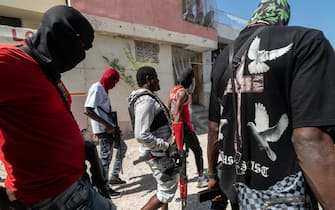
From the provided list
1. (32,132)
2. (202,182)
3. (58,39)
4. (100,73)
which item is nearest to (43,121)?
(32,132)

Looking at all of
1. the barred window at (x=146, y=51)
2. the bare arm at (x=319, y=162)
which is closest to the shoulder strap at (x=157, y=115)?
the bare arm at (x=319, y=162)

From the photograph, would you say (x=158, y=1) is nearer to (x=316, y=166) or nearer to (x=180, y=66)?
(x=180, y=66)

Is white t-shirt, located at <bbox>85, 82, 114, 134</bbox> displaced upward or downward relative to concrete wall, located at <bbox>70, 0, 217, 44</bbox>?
downward

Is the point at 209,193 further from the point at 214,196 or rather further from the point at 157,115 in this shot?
the point at 157,115

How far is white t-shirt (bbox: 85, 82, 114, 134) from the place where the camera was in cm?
382

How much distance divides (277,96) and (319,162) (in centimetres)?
32

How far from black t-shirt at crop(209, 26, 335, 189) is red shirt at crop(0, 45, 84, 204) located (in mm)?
859

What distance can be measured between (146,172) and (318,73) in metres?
4.22

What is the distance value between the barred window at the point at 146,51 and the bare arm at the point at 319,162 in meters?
8.54

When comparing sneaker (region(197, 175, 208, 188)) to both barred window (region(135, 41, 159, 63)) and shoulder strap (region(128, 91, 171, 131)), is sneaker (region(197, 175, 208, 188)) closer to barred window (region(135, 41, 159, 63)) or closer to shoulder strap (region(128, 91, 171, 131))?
shoulder strap (region(128, 91, 171, 131))

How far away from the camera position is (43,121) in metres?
1.27

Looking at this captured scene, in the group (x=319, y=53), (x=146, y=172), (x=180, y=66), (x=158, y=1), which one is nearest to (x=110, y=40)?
(x=158, y=1)

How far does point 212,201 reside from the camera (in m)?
1.75

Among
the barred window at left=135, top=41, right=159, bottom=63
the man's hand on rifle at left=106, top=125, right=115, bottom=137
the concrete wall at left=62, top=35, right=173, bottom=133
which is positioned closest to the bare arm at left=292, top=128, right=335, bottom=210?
the man's hand on rifle at left=106, top=125, right=115, bottom=137
